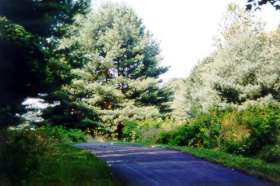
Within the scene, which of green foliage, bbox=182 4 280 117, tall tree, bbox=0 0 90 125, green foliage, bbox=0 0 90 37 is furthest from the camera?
green foliage, bbox=182 4 280 117

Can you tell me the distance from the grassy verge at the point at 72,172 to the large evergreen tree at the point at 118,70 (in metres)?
28.5

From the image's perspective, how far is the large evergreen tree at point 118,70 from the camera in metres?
→ 45.8

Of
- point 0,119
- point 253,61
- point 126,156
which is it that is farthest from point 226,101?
point 0,119

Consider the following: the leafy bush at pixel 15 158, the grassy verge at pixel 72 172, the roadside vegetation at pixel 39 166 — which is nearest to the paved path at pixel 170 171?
the grassy verge at pixel 72 172

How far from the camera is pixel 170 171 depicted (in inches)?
576

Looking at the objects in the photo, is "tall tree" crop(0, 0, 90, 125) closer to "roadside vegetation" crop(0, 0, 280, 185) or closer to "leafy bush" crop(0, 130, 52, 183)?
"roadside vegetation" crop(0, 0, 280, 185)

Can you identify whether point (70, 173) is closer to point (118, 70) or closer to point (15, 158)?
point (15, 158)

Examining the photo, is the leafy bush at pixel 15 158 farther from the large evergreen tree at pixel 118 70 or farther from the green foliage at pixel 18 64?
the large evergreen tree at pixel 118 70

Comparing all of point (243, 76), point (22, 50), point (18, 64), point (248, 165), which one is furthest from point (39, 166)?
point (243, 76)

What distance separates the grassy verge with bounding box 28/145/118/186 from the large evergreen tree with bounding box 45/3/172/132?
2855 centimetres

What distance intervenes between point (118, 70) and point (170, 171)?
33945 millimetres

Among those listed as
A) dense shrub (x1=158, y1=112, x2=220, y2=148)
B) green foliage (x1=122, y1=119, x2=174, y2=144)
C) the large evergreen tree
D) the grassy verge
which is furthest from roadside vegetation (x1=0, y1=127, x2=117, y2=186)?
the large evergreen tree

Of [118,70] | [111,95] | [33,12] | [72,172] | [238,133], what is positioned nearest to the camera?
[72,172]

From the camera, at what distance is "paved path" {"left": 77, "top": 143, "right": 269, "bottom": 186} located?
12766mm
